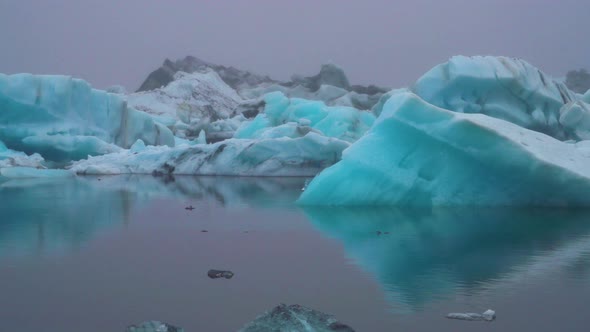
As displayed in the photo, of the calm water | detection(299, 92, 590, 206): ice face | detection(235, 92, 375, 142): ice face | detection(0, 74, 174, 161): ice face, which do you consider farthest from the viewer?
detection(0, 74, 174, 161): ice face

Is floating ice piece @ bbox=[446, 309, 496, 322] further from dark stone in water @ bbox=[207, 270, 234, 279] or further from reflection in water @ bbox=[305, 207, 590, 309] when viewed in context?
dark stone in water @ bbox=[207, 270, 234, 279]

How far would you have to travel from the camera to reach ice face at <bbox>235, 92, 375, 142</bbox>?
16.1m

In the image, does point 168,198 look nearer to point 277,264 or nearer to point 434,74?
point 277,264

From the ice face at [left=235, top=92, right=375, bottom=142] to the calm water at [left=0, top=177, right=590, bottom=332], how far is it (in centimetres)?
755

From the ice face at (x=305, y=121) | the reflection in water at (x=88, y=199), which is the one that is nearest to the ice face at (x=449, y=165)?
the reflection in water at (x=88, y=199)

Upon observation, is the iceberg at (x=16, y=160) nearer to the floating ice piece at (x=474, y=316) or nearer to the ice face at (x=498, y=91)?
the ice face at (x=498, y=91)

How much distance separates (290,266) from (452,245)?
5.47 feet

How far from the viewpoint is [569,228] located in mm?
6570

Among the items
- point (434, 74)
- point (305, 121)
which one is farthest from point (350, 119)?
point (434, 74)

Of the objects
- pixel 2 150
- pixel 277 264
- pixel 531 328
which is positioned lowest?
pixel 2 150

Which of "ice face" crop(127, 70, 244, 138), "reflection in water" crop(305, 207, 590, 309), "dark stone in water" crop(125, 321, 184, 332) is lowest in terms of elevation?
"ice face" crop(127, 70, 244, 138)

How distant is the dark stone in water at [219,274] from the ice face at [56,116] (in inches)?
534

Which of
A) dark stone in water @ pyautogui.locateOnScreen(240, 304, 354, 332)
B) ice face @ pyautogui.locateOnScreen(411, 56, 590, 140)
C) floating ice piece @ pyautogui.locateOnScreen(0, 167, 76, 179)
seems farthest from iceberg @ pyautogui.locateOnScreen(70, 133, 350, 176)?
dark stone in water @ pyautogui.locateOnScreen(240, 304, 354, 332)

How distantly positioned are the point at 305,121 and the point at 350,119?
135 cm
